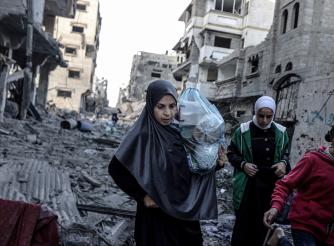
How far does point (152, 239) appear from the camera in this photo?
252 centimetres

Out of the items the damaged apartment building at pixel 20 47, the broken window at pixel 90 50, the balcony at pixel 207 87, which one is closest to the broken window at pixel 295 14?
the damaged apartment building at pixel 20 47

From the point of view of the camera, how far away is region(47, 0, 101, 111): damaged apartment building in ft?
140

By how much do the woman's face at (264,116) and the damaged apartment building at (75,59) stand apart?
40.4 metres

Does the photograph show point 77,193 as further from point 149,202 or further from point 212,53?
point 212,53

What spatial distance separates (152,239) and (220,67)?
26.2 metres

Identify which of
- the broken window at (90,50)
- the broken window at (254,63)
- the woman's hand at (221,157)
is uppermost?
the broken window at (90,50)

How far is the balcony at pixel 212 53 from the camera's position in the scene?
31750 millimetres

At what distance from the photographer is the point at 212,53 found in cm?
3200

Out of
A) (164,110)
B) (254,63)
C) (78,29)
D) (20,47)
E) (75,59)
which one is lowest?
(164,110)

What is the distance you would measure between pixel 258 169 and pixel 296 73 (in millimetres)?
9970

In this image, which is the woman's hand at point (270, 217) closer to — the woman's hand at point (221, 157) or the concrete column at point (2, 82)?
the woman's hand at point (221, 157)

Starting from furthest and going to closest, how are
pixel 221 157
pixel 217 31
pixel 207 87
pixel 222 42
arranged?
pixel 222 42 → pixel 217 31 → pixel 207 87 → pixel 221 157

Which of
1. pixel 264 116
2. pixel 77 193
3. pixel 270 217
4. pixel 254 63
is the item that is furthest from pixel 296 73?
pixel 270 217

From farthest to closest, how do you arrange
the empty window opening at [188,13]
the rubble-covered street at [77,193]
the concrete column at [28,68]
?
the empty window opening at [188,13] → the concrete column at [28,68] → the rubble-covered street at [77,193]
